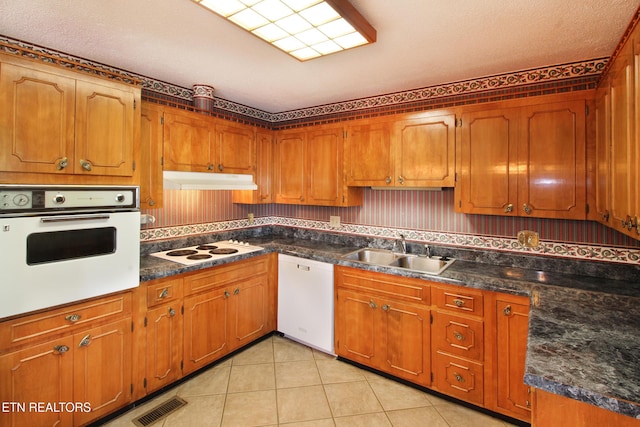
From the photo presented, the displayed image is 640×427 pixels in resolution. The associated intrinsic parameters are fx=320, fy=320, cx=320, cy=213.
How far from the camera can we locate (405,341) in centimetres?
250

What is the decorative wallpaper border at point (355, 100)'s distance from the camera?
204 cm

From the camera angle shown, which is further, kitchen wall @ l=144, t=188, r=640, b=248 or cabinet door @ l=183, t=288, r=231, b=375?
cabinet door @ l=183, t=288, r=231, b=375

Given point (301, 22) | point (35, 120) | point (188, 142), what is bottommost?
point (35, 120)

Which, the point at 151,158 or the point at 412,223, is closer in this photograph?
the point at 151,158

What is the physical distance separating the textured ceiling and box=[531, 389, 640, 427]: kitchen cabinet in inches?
70.0

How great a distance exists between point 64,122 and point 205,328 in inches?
69.4

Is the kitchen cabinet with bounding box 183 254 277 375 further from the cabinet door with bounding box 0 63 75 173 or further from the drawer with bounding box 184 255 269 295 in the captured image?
the cabinet door with bounding box 0 63 75 173

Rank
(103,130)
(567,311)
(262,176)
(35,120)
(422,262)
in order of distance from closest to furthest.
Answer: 1. (567,311)
2. (35,120)
3. (103,130)
4. (422,262)
5. (262,176)

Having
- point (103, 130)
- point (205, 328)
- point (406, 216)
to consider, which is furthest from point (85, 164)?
point (406, 216)

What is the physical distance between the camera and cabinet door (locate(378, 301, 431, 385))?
241cm

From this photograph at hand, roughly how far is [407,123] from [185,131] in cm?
192

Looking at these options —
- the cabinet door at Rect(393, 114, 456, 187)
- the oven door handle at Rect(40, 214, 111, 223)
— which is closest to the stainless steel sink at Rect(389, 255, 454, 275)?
the cabinet door at Rect(393, 114, 456, 187)

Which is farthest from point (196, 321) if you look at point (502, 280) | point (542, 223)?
point (542, 223)

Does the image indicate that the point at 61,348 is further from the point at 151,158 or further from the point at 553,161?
the point at 553,161
